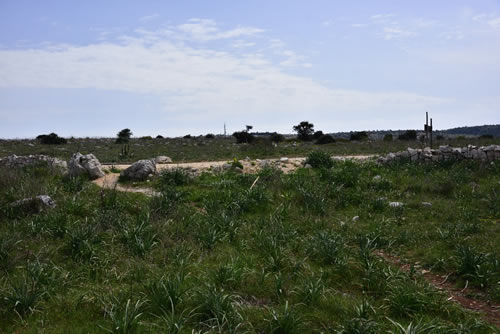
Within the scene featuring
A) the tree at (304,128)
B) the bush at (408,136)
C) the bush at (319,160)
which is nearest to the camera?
the bush at (319,160)

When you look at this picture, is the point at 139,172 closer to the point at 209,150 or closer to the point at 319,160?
the point at 319,160

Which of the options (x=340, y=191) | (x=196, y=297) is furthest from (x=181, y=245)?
(x=340, y=191)

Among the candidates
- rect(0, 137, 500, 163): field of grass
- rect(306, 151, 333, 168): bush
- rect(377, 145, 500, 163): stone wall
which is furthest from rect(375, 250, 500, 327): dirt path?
rect(0, 137, 500, 163): field of grass

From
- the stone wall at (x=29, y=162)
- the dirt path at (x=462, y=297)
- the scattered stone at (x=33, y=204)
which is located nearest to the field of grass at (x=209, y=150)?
the stone wall at (x=29, y=162)

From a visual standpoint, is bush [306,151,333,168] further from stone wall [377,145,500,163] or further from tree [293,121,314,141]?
tree [293,121,314,141]

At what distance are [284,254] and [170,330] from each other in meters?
2.64

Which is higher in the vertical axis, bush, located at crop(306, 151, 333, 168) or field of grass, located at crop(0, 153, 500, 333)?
bush, located at crop(306, 151, 333, 168)

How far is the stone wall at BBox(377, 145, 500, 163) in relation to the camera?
15.5 meters

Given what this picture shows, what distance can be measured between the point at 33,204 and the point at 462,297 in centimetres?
796

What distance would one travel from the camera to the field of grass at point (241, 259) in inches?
177

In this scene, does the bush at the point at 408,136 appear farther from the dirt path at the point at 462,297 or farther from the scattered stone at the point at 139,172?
the dirt path at the point at 462,297

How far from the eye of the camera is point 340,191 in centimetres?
1116

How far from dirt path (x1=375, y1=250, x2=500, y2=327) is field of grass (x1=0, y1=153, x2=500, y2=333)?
124mm

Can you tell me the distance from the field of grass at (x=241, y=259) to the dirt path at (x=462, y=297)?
12cm
